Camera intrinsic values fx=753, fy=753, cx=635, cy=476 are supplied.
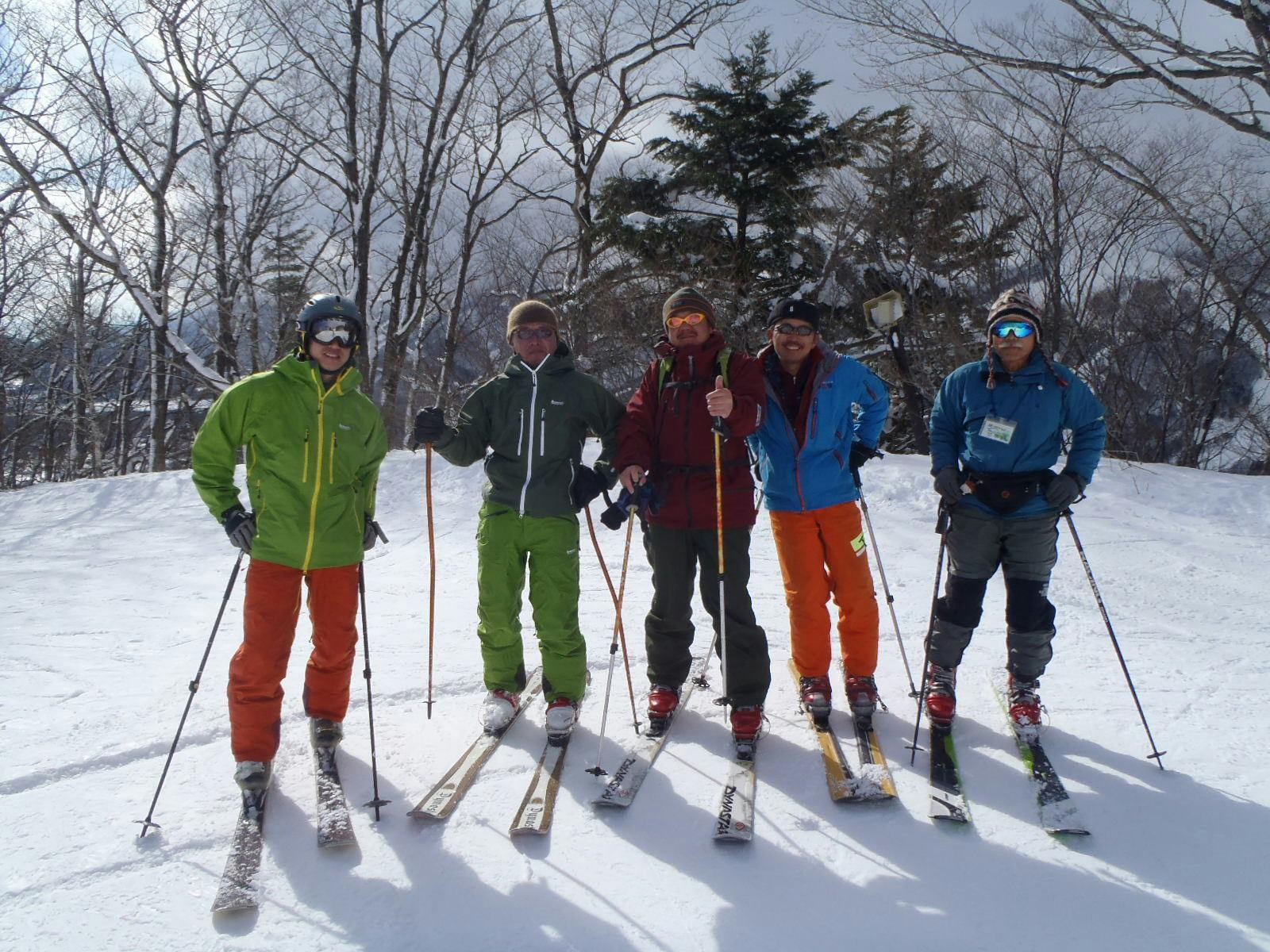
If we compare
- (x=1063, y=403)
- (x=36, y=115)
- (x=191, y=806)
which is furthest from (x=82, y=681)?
(x=36, y=115)

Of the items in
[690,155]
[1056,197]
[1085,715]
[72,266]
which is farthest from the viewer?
[72,266]

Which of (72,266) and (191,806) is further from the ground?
(72,266)

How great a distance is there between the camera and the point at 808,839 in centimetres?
265

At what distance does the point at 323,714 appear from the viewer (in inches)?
128

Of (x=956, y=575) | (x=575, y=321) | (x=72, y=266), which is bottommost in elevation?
(x=956, y=575)

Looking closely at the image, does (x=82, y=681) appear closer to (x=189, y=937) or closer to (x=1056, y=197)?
(x=189, y=937)

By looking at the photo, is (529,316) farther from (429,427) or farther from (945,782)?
(945,782)

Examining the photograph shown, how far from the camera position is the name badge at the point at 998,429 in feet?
10.7

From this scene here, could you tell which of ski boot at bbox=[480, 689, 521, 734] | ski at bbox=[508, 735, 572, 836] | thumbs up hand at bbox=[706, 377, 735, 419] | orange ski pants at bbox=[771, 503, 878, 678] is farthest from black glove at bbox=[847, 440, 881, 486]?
ski boot at bbox=[480, 689, 521, 734]

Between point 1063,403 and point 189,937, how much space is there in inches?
147

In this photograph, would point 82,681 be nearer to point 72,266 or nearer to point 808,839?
point 808,839

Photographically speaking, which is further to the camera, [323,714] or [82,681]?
[82,681]

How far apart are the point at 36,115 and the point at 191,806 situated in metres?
18.8

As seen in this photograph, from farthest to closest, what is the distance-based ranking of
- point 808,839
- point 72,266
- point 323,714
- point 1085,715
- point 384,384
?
point 72,266 → point 384,384 → point 1085,715 → point 323,714 → point 808,839
